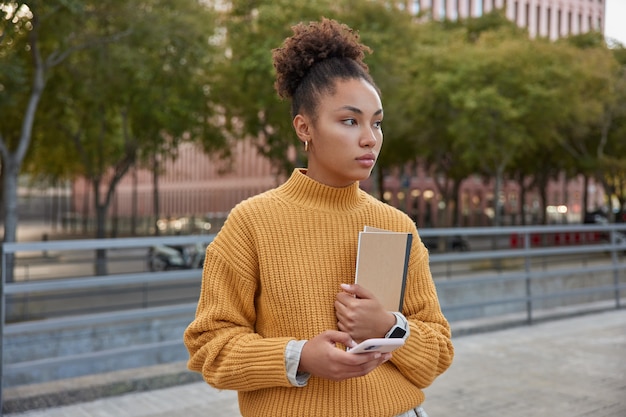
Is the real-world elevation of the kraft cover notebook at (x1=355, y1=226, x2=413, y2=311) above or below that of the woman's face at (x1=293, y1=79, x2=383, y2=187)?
below

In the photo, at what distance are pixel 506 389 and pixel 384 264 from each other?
4.35 meters

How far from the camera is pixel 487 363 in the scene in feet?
21.5

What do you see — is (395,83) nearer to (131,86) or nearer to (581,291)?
(131,86)

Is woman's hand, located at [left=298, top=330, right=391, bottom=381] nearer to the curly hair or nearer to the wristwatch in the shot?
the wristwatch

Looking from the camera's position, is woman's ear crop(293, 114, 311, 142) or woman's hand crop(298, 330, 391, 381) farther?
woman's ear crop(293, 114, 311, 142)

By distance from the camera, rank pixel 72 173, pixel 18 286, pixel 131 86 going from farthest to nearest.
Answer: pixel 72 173 → pixel 131 86 → pixel 18 286

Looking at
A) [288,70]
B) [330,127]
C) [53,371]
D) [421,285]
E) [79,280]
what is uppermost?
[288,70]

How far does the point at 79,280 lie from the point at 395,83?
18388mm

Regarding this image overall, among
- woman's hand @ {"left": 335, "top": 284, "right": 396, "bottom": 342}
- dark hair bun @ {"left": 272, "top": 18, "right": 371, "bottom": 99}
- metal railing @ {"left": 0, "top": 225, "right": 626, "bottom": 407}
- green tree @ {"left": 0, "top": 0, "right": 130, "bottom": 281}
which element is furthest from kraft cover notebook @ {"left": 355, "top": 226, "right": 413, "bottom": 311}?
green tree @ {"left": 0, "top": 0, "right": 130, "bottom": 281}

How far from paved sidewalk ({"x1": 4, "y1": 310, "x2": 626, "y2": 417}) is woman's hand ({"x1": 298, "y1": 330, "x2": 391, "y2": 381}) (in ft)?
11.5

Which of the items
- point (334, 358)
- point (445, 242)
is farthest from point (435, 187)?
point (334, 358)

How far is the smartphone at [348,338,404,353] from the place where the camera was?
158cm

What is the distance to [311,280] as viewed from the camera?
1829mm

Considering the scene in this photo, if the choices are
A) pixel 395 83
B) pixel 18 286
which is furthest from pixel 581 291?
pixel 395 83
